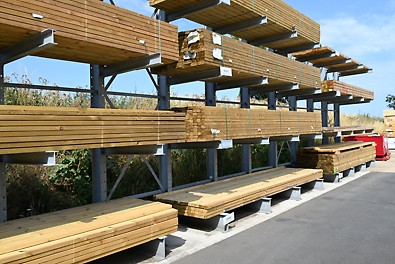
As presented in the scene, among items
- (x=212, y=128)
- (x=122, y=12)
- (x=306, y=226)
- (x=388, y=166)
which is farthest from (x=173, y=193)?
(x=388, y=166)

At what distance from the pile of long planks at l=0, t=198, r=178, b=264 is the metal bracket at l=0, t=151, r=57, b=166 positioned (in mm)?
797

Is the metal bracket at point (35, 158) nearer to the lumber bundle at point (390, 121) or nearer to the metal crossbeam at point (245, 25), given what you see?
the metal crossbeam at point (245, 25)

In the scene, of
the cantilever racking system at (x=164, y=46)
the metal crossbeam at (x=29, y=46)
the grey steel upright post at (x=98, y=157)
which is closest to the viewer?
the metal crossbeam at (x=29, y=46)

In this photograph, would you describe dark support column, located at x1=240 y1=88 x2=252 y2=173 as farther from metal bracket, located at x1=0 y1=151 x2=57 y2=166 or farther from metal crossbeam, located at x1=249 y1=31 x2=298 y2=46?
metal bracket, located at x1=0 y1=151 x2=57 y2=166

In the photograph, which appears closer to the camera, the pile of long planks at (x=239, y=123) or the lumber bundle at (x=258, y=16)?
the pile of long planks at (x=239, y=123)

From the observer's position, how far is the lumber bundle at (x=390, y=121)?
902 inches

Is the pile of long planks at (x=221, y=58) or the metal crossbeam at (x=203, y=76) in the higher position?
the pile of long planks at (x=221, y=58)

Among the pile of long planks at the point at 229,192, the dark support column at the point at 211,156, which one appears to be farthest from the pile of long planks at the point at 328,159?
the dark support column at the point at 211,156

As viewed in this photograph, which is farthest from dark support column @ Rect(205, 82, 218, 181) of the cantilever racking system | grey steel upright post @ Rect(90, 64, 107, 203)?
grey steel upright post @ Rect(90, 64, 107, 203)

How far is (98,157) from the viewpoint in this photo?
583 cm

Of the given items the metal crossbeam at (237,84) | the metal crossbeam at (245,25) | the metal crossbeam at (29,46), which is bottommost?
the metal crossbeam at (29,46)

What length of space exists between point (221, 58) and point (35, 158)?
3.74 meters

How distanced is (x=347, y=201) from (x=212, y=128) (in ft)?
14.2

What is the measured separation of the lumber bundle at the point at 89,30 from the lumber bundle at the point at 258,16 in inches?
55.7
